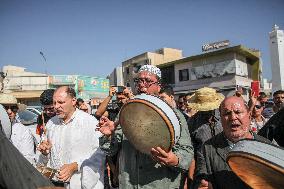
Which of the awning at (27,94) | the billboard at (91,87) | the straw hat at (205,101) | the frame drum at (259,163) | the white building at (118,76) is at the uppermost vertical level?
the white building at (118,76)

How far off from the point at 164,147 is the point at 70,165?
129cm

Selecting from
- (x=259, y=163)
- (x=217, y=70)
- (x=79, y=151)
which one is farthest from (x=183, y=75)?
(x=259, y=163)

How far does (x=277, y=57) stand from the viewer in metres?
39.8

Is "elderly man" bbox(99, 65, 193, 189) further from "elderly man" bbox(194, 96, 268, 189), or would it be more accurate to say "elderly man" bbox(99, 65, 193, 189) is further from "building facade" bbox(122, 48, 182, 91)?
"building facade" bbox(122, 48, 182, 91)

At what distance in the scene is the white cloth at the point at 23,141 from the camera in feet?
14.4

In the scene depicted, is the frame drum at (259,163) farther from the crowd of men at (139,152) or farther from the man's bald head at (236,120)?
the man's bald head at (236,120)

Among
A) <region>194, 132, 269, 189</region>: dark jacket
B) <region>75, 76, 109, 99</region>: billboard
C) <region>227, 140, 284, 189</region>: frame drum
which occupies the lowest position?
Answer: <region>194, 132, 269, 189</region>: dark jacket

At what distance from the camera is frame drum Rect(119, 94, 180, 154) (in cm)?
247

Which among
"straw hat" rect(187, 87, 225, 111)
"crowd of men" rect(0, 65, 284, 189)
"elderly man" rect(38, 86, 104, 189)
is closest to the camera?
"crowd of men" rect(0, 65, 284, 189)

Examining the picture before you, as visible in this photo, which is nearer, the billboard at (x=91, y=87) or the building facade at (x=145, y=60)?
the billboard at (x=91, y=87)

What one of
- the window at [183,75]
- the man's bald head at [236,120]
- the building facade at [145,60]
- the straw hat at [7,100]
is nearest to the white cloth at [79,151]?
the man's bald head at [236,120]

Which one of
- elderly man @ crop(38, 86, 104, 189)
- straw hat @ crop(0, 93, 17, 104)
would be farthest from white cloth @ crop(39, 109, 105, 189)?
straw hat @ crop(0, 93, 17, 104)

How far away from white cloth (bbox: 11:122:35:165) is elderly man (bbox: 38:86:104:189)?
77 cm

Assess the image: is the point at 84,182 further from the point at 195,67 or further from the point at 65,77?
the point at 65,77
